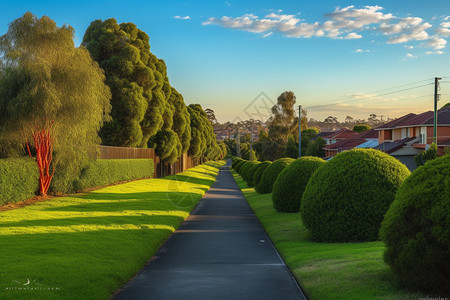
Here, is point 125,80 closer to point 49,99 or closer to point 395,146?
point 49,99

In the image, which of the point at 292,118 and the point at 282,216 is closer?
the point at 282,216

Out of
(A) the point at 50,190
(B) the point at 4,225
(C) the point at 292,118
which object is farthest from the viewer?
(C) the point at 292,118

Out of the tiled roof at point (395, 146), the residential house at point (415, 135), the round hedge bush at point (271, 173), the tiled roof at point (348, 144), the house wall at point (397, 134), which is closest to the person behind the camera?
the round hedge bush at point (271, 173)

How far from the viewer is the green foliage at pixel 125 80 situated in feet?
110

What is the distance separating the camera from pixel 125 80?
3416cm

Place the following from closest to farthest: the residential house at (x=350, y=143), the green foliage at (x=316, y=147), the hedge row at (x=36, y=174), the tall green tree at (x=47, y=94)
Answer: the hedge row at (x=36, y=174) → the tall green tree at (x=47, y=94) → the residential house at (x=350, y=143) → the green foliage at (x=316, y=147)

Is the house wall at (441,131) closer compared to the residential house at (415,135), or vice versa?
the residential house at (415,135)

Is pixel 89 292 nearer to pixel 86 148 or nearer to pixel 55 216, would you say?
pixel 55 216

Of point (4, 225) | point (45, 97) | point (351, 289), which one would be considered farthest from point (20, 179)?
point (351, 289)

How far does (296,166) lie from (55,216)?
995 cm

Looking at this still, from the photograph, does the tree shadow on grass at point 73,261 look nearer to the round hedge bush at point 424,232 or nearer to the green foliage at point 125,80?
the round hedge bush at point 424,232

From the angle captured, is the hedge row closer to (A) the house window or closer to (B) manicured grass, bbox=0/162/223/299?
(B) manicured grass, bbox=0/162/223/299

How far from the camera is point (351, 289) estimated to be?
6781mm

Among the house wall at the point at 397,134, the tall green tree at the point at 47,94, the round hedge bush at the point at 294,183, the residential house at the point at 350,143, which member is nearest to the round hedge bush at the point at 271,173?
the round hedge bush at the point at 294,183
